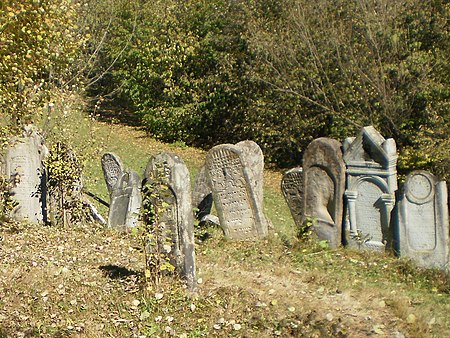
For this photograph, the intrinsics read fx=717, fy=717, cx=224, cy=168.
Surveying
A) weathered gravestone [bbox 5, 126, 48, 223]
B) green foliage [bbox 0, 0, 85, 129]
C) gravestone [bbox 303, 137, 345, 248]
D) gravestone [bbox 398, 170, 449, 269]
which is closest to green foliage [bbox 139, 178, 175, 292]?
gravestone [bbox 303, 137, 345, 248]

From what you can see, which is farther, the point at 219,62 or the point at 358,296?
the point at 219,62

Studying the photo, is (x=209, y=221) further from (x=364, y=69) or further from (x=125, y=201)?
(x=364, y=69)

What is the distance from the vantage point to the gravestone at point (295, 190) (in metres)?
11.3

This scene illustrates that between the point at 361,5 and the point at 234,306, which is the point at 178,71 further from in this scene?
the point at 234,306

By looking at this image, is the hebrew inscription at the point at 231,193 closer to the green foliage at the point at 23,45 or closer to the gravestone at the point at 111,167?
the gravestone at the point at 111,167

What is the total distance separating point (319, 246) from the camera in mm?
10344

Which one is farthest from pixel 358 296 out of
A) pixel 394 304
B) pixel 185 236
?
pixel 185 236

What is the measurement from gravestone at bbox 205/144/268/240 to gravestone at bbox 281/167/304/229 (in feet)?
2.35

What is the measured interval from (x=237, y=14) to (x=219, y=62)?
1649 millimetres

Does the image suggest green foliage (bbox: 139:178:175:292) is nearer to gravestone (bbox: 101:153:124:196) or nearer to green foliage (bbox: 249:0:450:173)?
gravestone (bbox: 101:153:124:196)

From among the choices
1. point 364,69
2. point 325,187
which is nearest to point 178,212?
point 325,187

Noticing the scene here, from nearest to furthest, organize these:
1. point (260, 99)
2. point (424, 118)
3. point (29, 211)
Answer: point (29, 211) → point (424, 118) → point (260, 99)

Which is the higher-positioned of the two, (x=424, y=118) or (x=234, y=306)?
(x=424, y=118)

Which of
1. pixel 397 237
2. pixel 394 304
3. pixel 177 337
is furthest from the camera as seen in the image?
pixel 397 237
